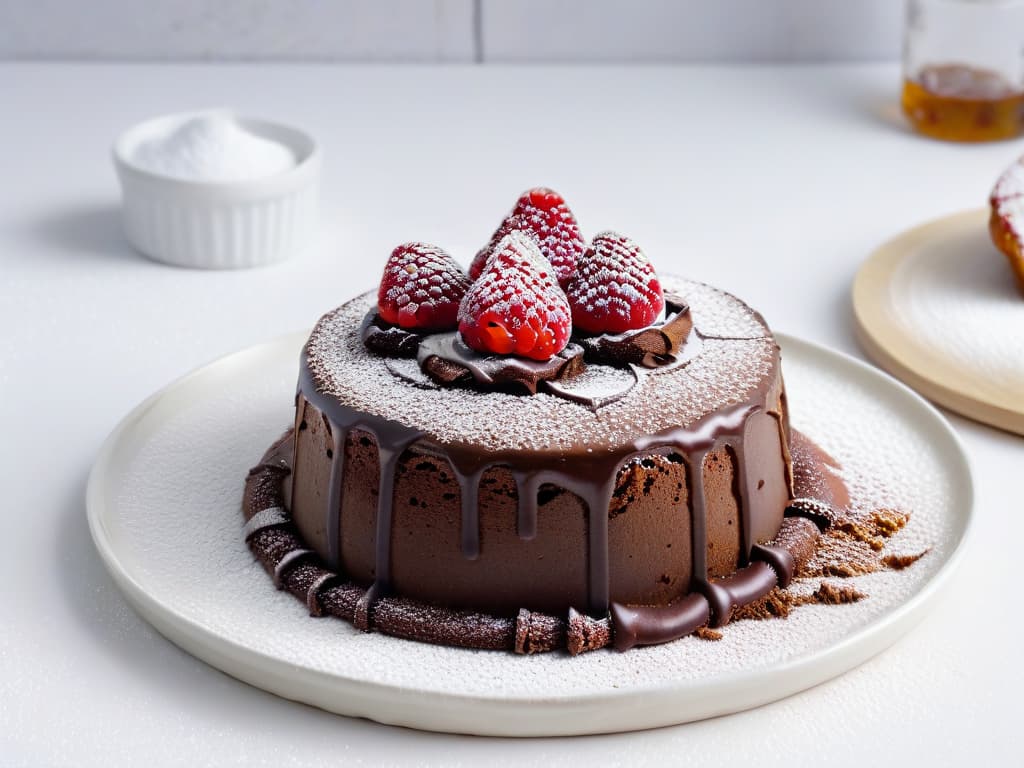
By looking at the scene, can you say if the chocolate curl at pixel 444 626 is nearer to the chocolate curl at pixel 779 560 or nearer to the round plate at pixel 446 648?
the round plate at pixel 446 648

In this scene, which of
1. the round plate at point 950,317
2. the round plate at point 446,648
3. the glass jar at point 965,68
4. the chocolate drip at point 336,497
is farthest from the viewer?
the glass jar at point 965,68

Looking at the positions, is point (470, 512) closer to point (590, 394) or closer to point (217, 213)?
point (590, 394)

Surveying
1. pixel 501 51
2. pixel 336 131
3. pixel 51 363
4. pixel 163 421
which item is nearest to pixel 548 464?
pixel 163 421

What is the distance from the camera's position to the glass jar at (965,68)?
10.3ft

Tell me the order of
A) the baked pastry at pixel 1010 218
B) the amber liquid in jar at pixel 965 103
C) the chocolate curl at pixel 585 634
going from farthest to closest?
1. the amber liquid in jar at pixel 965 103
2. the baked pastry at pixel 1010 218
3. the chocolate curl at pixel 585 634

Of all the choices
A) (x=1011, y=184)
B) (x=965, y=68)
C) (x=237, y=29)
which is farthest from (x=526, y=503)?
(x=237, y=29)

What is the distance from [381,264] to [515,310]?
4.02 ft

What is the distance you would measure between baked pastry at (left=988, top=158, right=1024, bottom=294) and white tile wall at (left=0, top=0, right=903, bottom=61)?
1514 mm

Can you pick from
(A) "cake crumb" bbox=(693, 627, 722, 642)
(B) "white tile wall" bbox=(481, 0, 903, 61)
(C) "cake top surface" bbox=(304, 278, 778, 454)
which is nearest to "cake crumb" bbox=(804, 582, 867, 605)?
(A) "cake crumb" bbox=(693, 627, 722, 642)

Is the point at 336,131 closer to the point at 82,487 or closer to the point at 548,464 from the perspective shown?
the point at 82,487

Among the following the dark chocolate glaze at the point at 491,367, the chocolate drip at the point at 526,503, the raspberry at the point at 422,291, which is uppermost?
the raspberry at the point at 422,291

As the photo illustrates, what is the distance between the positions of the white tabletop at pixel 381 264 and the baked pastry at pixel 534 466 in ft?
0.57

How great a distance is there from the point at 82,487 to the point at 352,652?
2.06ft

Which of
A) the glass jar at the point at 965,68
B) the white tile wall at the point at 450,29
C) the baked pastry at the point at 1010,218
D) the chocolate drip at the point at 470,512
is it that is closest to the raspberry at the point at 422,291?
the chocolate drip at the point at 470,512
